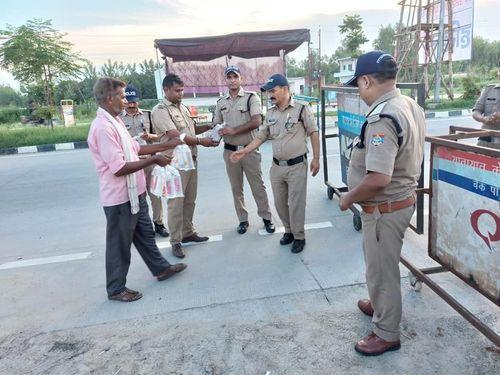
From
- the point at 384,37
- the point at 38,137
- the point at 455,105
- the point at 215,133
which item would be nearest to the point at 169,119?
the point at 215,133

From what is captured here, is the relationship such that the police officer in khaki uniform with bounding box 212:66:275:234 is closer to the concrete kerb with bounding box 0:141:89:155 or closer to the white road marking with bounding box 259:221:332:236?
the white road marking with bounding box 259:221:332:236

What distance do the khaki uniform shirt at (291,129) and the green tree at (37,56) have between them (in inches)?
556

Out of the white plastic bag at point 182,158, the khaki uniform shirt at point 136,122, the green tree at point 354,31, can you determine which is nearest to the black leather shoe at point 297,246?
the white plastic bag at point 182,158

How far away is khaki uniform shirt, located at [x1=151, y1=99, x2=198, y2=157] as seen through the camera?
3672 millimetres

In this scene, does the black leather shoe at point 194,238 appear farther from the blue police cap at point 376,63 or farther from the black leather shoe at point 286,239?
the blue police cap at point 376,63

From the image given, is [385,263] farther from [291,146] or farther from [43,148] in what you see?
[43,148]

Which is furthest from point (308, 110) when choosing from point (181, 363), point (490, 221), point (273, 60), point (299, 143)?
point (273, 60)

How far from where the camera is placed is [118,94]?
2805 mm

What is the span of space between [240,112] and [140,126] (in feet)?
4.01

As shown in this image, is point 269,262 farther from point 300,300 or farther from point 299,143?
point 299,143

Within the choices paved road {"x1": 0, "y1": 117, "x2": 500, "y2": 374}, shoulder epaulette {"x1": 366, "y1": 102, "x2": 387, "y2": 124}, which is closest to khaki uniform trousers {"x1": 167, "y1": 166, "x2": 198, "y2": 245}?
paved road {"x1": 0, "y1": 117, "x2": 500, "y2": 374}

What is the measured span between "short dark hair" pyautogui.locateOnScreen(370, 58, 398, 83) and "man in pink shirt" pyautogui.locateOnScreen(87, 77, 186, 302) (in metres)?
1.68

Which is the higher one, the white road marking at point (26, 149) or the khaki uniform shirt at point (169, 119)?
the khaki uniform shirt at point (169, 119)

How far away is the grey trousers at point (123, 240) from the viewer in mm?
2945
